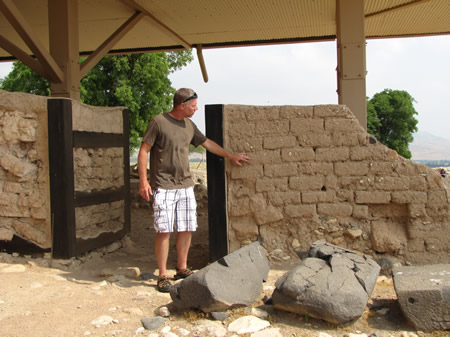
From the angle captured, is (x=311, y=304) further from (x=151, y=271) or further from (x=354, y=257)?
(x=151, y=271)

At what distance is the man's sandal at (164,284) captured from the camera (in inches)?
151

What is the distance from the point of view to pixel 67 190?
15.1ft

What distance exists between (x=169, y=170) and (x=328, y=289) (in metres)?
1.72

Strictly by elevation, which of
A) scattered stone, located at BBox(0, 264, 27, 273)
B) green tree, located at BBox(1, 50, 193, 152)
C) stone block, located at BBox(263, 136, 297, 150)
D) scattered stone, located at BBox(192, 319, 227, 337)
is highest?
green tree, located at BBox(1, 50, 193, 152)

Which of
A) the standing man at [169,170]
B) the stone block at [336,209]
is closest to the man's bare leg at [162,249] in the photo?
the standing man at [169,170]

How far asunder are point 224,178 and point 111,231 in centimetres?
182

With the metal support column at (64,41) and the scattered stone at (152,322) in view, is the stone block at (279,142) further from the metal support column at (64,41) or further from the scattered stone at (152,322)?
the metal support column at (64,41)

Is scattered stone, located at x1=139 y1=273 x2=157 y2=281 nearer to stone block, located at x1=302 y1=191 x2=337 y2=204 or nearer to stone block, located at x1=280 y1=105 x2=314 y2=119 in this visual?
stone block, located at x1=302 y1=191 x2=337 y2=204

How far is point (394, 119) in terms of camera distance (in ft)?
70.0

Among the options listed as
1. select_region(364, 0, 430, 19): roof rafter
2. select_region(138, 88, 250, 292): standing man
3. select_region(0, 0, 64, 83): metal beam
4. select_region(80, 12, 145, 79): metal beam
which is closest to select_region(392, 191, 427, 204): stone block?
select_region(138, 88, 250, 292): standing man

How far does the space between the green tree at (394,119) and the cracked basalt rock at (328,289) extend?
61.3 feet

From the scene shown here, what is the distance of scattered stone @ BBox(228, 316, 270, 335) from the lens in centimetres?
301

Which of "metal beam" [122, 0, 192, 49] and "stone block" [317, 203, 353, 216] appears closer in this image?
"stone block" [317, 203, 353, 216]

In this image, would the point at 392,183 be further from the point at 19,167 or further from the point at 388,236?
the point at 19,167
